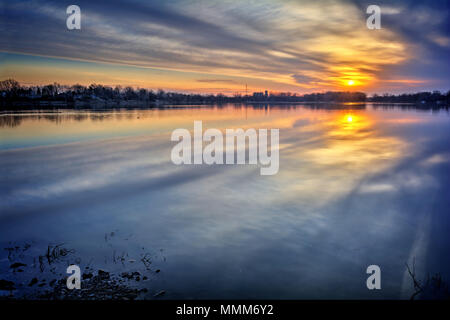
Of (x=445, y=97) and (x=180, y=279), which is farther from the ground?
(x=445, y=97)

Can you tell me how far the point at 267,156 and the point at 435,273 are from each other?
14.5m

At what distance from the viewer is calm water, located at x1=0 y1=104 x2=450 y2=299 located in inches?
255

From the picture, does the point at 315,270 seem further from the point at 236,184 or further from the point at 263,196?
the point at 236,184

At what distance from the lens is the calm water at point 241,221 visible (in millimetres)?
6469

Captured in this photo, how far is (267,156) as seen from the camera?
20719mm

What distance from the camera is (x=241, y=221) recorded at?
9453 millimetres

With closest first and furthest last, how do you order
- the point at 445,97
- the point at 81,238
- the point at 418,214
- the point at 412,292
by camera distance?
the point at 412,292, the point at 81,238, the point at 418,214, the point at 445,97

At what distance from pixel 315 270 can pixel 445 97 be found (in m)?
198

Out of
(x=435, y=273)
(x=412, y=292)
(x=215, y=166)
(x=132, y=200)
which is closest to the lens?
(x=412, y=292)

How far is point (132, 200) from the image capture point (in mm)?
11508

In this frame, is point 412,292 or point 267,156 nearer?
point 412,292
